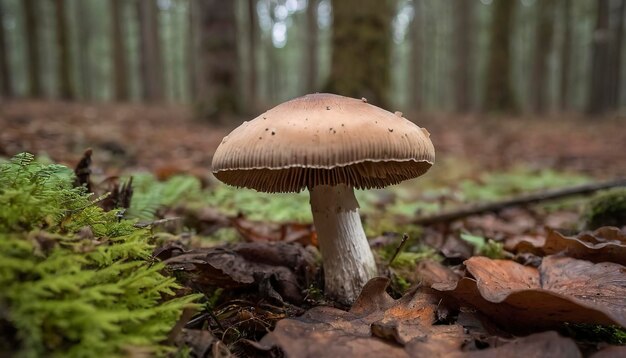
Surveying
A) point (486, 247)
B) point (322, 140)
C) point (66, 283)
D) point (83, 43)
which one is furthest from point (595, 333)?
point (83, 43)

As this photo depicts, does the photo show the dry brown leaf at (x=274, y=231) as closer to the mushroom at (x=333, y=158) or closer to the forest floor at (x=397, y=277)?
the forest floor at (x=397, y=277)

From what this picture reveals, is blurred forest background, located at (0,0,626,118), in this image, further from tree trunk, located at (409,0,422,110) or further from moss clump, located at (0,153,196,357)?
moss clump, located at (0,153,196,357)

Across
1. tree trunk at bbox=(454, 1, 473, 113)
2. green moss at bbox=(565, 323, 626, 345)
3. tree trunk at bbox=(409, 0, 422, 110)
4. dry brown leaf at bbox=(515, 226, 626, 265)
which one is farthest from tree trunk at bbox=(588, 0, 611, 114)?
green moss at bbox=(565, 323, 626, 345)

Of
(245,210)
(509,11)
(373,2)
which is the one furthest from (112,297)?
(509,11)

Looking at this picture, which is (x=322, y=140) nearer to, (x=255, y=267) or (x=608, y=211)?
(x=255, y=267)

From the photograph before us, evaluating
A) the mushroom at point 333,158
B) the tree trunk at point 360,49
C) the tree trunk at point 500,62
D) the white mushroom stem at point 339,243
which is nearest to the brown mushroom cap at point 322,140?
the mushroom at point 333,158
